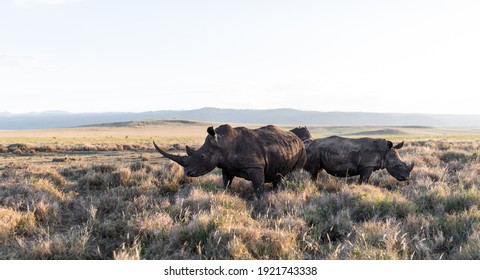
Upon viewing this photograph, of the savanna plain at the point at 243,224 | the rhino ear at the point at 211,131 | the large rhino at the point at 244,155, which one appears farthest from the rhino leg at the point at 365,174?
the rhino ear at the point at 211,131

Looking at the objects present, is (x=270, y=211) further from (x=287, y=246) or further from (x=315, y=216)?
(x=287, y=246)

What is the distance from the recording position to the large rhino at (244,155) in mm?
7375

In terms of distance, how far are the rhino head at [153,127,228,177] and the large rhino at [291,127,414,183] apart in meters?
3.41

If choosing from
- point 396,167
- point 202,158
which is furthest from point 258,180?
point 396,167

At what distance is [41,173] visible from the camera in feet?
37.7

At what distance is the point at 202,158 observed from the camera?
738 centimetres

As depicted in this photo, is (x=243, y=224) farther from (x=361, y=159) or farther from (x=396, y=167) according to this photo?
(x=396, y=167)

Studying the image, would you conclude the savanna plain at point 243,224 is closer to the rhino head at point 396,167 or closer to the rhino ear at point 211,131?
the rhino head at point 396,167

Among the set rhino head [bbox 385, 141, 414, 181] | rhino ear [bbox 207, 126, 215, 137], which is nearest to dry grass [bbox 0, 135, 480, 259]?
rhino head [bbox 385, 141, 414, 181]

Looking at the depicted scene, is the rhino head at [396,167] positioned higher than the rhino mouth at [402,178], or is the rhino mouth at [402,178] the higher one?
the rhino head at [396,167]

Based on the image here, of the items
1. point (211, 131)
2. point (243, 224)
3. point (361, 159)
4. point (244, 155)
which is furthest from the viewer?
point (361, 159)

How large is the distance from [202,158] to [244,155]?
96cm

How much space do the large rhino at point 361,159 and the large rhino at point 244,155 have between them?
1115 millimetres
